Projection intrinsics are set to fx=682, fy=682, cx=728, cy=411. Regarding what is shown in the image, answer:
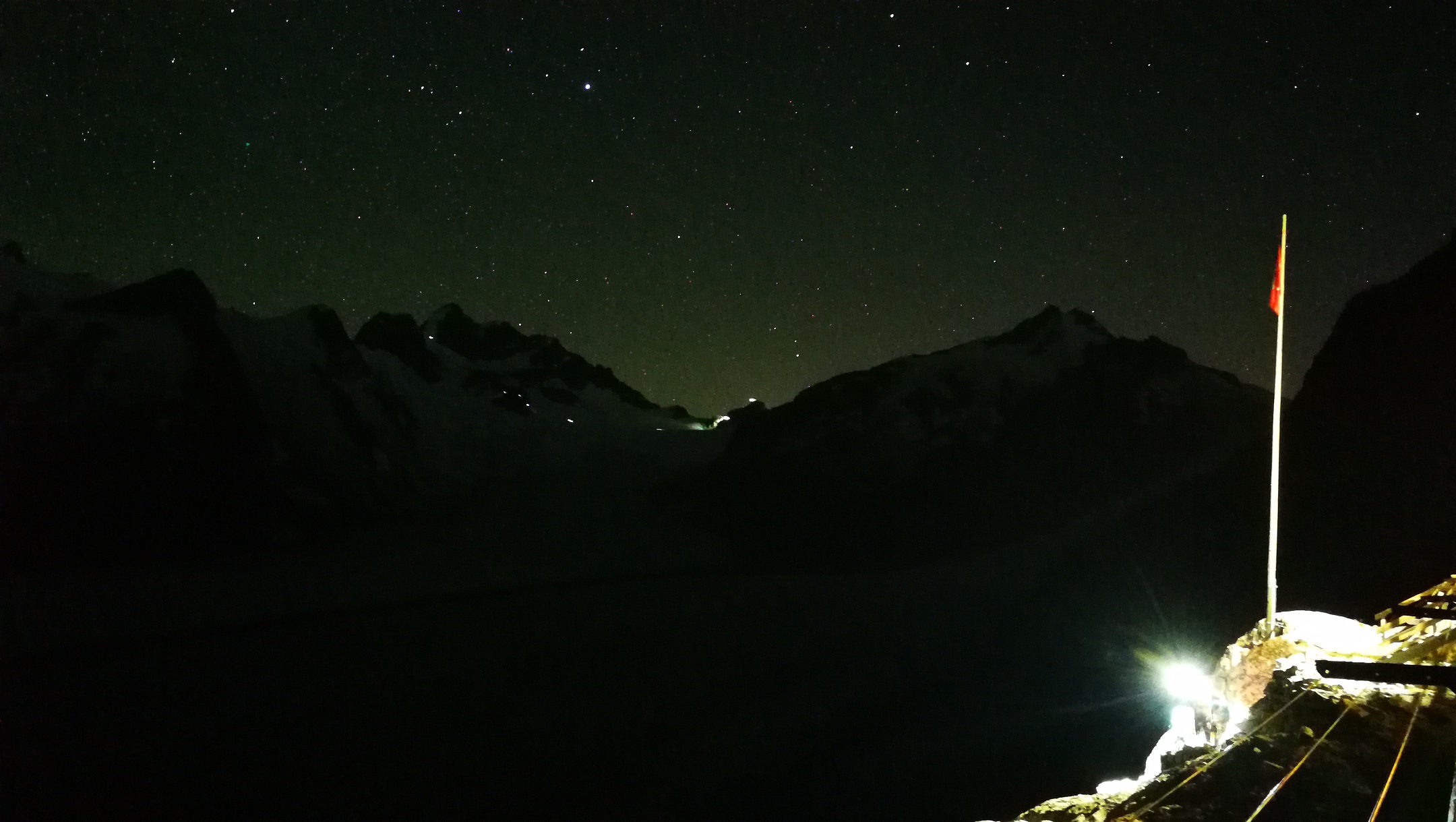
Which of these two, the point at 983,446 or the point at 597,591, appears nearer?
the point at 597,591

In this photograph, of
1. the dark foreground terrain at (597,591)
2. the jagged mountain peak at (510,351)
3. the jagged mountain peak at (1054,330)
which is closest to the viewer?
the dark foreground terrain at (597,591)

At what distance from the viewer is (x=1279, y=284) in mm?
10719

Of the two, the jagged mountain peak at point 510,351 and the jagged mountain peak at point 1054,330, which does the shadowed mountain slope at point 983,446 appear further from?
the jagged mountain peak at point 510,351

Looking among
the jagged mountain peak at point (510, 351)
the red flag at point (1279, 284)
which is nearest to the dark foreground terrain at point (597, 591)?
the red flag at point (1279, 284)

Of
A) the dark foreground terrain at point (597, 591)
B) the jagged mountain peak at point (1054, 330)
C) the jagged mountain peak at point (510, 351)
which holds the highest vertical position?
the jagged mountain peak at point (510, 351)

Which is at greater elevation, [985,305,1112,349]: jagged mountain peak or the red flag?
[985,305,1112,349]: jagged mountain peak

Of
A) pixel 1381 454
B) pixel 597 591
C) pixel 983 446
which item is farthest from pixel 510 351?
pixel 1381 454

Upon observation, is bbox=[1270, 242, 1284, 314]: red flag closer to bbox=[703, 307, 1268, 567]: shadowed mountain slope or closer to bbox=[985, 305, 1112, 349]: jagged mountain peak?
bbox=[703, 307, 1268, 567]: shadowed mountain slope

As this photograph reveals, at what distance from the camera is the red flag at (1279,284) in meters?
10.7

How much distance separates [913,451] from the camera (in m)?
107

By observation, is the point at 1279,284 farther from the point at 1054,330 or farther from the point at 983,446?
the point at 1054,330

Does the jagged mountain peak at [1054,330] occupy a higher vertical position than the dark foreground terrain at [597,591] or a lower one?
higher

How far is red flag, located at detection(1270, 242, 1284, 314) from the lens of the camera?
10.7 m

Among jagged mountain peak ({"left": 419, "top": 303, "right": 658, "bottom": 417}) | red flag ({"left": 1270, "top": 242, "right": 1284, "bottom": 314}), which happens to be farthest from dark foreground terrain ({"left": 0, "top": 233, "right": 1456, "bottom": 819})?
jagged mountain peak ({"left": 419, "top": 303, "right": 658, "bottom": 417})
